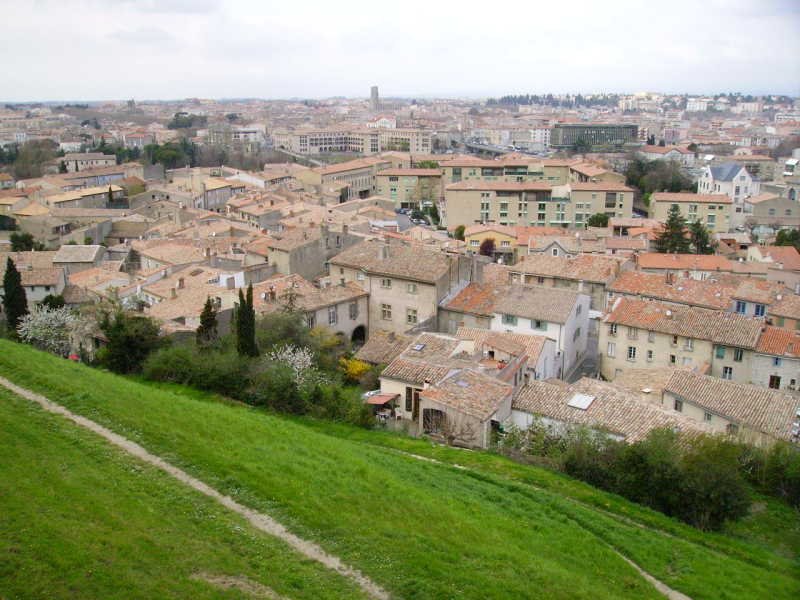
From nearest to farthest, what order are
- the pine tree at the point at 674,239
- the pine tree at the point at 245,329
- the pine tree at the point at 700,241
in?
the pine tree at the point at 245,329
the pine tree at the point at 674,239
the pine tree at the point at 700,241

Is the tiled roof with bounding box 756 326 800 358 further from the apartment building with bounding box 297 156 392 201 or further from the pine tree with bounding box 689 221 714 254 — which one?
the apartment building with bounding box 297 156 392 201

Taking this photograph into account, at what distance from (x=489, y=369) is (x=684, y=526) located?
913 cm

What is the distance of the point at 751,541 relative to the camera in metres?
18.0

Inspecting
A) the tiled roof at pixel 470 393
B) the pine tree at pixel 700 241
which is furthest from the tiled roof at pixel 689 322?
the pine tree at pixel 700 241

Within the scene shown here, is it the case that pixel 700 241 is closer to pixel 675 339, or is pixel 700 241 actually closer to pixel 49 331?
pixel 675 339

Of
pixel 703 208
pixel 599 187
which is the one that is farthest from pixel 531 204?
pixel 703 208

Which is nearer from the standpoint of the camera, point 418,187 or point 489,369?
point 489,369

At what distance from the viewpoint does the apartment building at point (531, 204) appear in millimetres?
78750

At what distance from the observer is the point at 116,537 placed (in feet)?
37.0

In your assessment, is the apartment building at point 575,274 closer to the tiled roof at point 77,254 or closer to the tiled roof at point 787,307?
the tiled roof at point 787,307

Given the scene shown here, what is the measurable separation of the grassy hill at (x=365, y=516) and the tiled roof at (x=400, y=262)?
15419mm

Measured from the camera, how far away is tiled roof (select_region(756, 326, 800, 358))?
3124 centimetres

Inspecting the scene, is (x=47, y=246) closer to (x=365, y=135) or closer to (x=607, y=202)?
(x=607, y=202)

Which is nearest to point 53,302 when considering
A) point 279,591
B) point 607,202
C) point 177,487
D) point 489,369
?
point 489,369
